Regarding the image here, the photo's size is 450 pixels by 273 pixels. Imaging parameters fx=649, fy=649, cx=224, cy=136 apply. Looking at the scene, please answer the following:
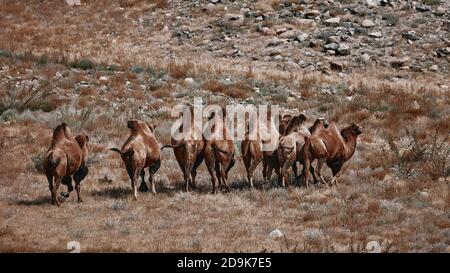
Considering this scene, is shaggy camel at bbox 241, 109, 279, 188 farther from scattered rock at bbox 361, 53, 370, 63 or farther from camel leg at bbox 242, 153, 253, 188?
scattered rock at bbox 361, 53, 370, 63

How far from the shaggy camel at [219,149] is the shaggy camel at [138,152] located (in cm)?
93

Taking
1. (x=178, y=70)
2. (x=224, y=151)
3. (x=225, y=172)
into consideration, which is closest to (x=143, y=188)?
(x=225, y=172)

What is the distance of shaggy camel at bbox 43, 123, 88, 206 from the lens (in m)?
10.4

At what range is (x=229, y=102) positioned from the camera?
20.1 m

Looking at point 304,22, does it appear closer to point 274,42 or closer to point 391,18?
point 274,42

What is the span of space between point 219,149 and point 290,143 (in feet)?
4.34

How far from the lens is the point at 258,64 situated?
26609 millimetres

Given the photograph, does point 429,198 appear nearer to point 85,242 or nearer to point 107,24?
point 85,242

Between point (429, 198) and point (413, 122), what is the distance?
6.94m

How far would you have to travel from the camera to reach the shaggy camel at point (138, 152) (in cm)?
1110

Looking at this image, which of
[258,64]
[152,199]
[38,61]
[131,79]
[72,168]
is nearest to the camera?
[72,168]

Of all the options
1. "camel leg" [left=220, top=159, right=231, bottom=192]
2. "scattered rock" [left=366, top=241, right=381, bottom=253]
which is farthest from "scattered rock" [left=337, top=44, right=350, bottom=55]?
"scattered rock" [left=366, top=241, right=381, bottom=253]
